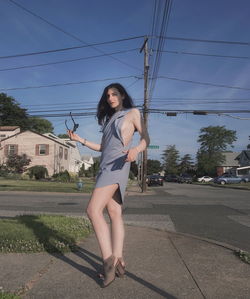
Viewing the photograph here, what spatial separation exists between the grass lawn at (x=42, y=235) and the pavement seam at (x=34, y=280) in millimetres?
592

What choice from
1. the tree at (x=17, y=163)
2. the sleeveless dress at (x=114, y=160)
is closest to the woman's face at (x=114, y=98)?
the sleeveless dress at (x=114, y=160)

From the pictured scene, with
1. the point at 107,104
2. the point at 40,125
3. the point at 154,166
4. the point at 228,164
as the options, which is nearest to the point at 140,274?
the point at 107,104

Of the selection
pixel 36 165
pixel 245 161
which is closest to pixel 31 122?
pixel 36 165

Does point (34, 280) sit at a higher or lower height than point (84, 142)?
lower

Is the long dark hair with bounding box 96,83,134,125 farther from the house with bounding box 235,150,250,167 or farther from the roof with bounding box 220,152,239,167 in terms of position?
the roof with bounding box 220,152,239,167

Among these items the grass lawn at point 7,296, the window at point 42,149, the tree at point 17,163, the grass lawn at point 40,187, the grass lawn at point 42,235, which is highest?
the window at point 42,149

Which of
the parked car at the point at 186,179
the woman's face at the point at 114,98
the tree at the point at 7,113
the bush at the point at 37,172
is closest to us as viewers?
the woman's face at the point at 114,98

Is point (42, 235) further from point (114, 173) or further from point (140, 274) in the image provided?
point (114, 173)

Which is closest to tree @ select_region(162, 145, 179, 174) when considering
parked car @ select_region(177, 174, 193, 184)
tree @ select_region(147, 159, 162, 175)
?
tree @ select_region(147, 159, 162, 175)

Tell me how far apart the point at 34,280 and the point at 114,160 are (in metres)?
1.40

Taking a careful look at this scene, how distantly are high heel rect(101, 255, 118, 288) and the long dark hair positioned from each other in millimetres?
1552

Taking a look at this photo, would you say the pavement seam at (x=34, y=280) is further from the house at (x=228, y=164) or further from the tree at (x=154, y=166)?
the tree at (x=154, y=166)

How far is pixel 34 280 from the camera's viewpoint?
3291mm

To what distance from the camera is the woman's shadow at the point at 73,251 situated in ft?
10.8
